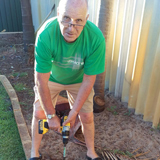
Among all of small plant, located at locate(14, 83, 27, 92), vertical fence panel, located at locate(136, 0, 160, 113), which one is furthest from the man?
small plant, located at locate(14, 83, 27, 92)

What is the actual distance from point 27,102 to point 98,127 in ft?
5.52

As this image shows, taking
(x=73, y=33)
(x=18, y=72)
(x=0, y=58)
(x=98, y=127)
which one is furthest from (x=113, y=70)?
(x=0, y=58)

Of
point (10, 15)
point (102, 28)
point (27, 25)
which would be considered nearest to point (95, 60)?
point (102, 28)

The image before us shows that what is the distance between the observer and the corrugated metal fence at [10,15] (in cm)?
907

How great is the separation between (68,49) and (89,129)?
3.87ft

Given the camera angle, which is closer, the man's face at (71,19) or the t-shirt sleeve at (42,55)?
the man's face at (71,19)

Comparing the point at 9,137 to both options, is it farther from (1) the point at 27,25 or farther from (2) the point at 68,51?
(1) the point at 27,25

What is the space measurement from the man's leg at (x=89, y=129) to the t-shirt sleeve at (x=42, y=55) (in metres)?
0.85

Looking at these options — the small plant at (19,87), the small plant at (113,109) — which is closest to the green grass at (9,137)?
the small plant at (19,87)

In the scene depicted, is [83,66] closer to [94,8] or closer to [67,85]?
[67,85]

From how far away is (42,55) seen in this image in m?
2.01

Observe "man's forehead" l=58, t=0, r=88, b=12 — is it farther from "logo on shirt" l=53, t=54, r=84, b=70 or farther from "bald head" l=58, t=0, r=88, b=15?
"logo on shirt" l=53, t=54, r=84, b=70

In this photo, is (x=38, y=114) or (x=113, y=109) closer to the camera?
(x=38, y=114)

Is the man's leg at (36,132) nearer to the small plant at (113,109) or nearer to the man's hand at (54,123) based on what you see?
the man's hand at (54,123)
